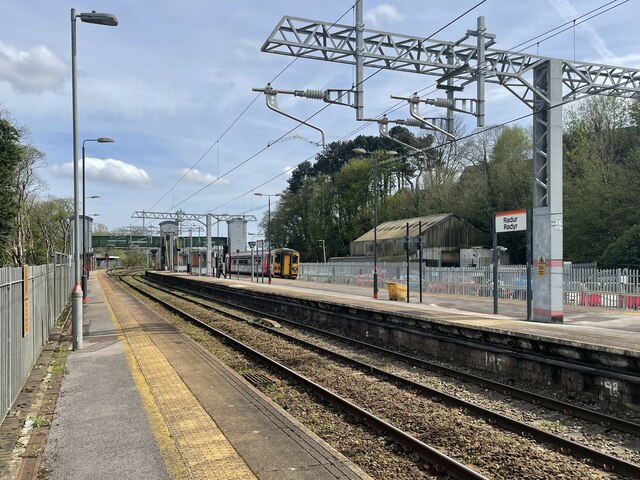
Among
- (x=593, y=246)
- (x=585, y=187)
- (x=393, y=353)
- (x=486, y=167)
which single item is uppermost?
(x=486, y=167)

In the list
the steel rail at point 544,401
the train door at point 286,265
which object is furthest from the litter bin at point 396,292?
the train door at point 286,265

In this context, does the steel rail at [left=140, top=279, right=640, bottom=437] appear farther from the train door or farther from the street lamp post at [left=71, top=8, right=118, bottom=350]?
the train door

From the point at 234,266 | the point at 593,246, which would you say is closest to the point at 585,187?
the point at 593,246

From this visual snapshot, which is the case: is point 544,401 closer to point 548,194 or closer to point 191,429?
point 191,429

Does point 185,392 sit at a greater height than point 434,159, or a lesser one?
lesser

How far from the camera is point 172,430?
6.43 metres

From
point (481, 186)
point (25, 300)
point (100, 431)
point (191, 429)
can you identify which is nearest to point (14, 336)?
point (25, 300)

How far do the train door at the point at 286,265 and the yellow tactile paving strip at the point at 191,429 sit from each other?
43.2m

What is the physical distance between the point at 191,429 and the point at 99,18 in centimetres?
1038

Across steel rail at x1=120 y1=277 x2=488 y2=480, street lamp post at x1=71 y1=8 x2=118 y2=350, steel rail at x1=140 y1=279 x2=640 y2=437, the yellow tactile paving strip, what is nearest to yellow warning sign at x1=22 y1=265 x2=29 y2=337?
the yellow tactile paving strip

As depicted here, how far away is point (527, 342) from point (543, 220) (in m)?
7.50

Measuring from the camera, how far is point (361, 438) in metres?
6.79

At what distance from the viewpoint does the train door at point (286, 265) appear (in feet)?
179

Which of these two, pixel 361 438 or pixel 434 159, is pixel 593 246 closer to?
pixel 434 159
